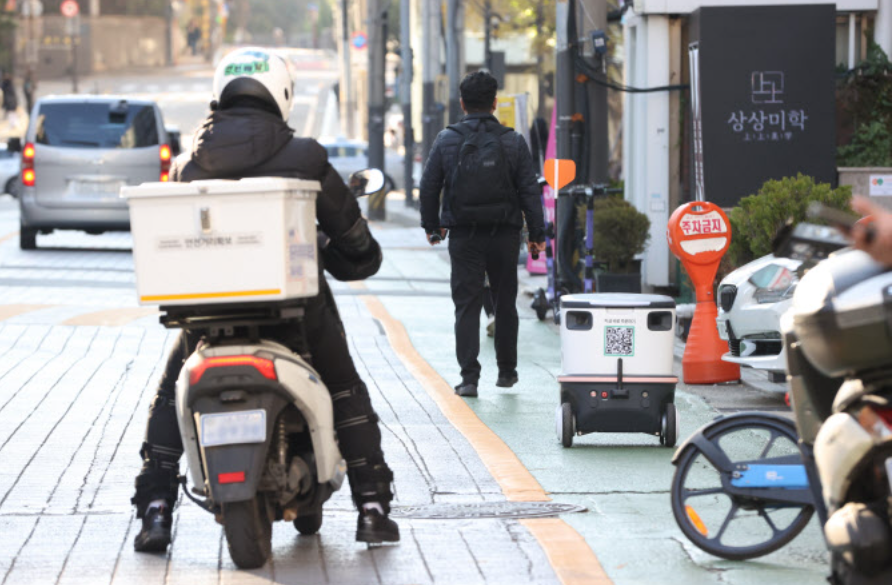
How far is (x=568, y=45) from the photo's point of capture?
50.3ft

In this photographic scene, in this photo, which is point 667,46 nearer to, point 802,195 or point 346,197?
point 802,195

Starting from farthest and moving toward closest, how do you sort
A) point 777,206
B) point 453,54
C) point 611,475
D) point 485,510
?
point 453,54, point 777,206, point 611,475, point 485,510

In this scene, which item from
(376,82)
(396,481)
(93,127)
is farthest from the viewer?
(376,82)

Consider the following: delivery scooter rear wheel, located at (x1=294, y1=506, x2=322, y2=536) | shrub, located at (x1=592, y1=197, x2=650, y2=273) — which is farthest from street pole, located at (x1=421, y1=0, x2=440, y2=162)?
delivery scooter rear wheel, located at (x1=294, y1=506, x2=322, y2=536)

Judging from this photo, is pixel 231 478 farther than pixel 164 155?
No

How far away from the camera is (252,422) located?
220 inches

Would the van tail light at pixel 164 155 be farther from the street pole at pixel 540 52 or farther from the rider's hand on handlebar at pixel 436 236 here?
the street pole at pixel 540 52

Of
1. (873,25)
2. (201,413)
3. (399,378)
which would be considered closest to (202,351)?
(201,413)

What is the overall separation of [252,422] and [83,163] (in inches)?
671

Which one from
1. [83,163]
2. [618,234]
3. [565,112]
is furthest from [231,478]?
[83,163]

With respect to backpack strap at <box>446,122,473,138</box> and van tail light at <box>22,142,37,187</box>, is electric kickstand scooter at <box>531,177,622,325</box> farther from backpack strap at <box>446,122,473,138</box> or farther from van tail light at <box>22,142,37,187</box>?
van tail light at <box>22,142,37,187</box>

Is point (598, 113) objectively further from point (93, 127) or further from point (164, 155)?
point (93, 127)

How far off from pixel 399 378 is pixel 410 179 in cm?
2597

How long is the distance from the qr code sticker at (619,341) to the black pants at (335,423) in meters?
2.43
